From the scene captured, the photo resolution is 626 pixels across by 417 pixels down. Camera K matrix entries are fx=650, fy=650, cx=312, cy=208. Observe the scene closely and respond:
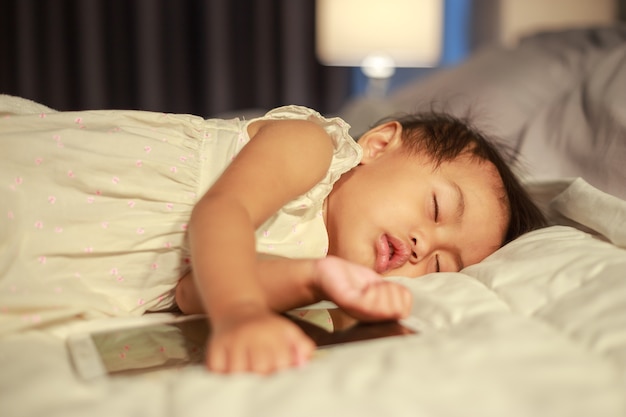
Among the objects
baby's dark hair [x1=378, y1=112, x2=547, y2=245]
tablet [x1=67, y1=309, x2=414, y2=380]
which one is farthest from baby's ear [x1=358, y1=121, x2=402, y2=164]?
tablet [x1=67, y1=309, x2=414, y2=380]

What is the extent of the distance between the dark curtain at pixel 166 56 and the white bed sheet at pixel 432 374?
272cm

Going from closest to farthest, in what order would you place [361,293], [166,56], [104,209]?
[361,293] → [104,209] → [166,56]

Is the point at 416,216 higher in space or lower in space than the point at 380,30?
lower

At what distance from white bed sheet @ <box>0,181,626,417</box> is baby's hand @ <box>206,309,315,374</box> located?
12 mm

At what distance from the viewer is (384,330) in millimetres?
733

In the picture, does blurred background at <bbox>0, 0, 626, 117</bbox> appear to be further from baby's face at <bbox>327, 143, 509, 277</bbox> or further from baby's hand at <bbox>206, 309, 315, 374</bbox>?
baby's hand at <bbox>206, 309, 315, 374</bbox>

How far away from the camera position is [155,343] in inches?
30.4

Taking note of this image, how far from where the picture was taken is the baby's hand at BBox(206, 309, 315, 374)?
578 millimetres

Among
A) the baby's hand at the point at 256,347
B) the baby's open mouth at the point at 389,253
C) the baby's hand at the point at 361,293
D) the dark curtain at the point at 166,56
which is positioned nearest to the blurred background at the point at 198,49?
the dark curtain at the point at 166,56

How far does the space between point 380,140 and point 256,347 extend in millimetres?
681

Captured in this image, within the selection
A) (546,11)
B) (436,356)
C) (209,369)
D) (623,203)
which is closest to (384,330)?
(436,356)

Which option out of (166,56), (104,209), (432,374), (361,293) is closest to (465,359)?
(432,374)

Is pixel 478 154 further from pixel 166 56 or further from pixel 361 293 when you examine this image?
pixel 166 56

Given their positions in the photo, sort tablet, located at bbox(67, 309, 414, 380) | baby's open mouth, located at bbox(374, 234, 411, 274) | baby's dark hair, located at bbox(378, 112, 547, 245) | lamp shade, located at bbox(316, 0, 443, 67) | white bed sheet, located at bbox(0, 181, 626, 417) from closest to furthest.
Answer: white bed sheet, located at bbox(0, 181, 626, 417), tablet, located at bbox(67, 309, 414, 380), baby's open mouth, located at bbox(374, 234, 411, 274), baby's dark hair, located at bbox(378, 112, 547, 245), lamp shade, located at bbox(316, 0, 443, 67)
